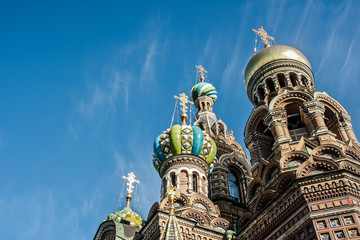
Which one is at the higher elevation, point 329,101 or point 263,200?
point 329,101

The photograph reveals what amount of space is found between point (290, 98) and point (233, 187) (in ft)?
16.0

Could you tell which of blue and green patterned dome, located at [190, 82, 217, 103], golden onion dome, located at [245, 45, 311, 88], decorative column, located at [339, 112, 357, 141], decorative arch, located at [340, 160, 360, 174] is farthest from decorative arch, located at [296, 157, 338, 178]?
blue and green patterned dome, located at [190, 82, 217, 103]

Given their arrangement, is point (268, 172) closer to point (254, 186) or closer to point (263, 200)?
point (254, 186)

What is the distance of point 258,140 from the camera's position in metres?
15.1

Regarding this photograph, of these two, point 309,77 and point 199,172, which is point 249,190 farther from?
point 309,77

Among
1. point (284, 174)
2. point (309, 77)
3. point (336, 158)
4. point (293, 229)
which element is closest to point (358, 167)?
point (336, 158)

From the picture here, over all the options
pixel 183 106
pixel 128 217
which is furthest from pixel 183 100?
pixel 128 217

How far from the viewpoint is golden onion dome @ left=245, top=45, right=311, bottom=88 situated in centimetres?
1670

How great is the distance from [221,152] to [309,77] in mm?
4787

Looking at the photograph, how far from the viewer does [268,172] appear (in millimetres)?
12617

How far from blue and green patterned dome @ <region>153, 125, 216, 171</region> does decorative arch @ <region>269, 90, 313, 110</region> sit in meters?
2.75

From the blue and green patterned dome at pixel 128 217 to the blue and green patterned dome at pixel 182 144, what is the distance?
7.45 feet

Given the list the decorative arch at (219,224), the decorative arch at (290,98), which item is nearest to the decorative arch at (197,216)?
the decorative arch at (219,224)

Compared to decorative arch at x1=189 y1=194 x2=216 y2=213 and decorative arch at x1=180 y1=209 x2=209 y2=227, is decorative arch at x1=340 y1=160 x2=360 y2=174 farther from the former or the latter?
decorative arch at x1=189 y1=194 x2=216 y2=213
